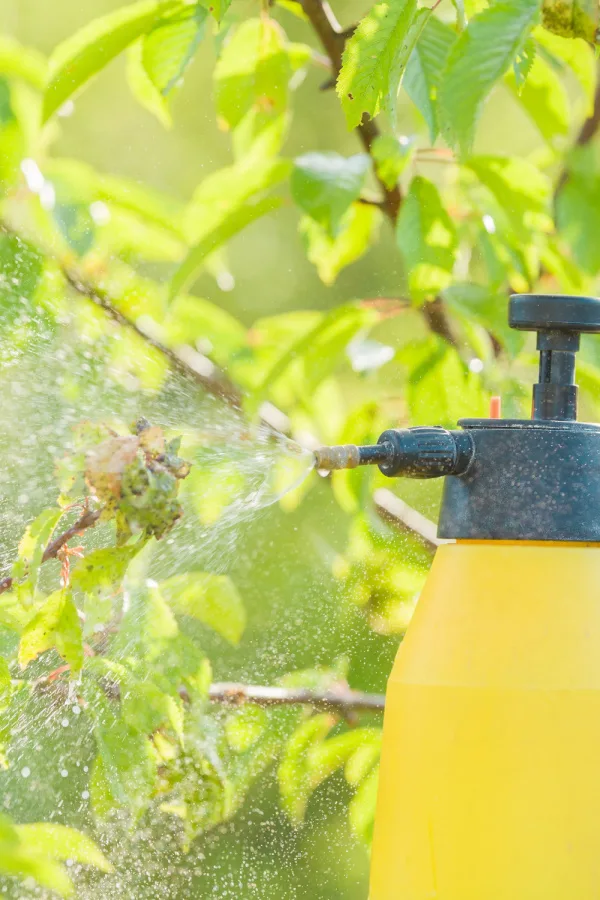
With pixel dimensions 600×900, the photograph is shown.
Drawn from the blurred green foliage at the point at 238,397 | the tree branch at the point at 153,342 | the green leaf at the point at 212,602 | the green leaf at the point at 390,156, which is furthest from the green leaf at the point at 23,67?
the green leaf at the point at 212,602

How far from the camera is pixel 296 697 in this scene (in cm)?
68

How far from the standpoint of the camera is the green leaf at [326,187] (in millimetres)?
560

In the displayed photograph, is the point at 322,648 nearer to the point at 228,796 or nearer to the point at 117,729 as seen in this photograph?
the point at 228,796

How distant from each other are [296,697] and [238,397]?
8.0 inches

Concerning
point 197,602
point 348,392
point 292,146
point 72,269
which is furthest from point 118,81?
point 197,602

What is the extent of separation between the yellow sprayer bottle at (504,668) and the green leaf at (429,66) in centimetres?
15

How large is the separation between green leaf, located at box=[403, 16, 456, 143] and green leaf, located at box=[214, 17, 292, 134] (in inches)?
6.5

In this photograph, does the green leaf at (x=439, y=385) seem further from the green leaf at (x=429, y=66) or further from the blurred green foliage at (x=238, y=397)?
the green leaf at (x=429, y=66)

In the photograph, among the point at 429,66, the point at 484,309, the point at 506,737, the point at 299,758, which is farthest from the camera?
the point at 299,758

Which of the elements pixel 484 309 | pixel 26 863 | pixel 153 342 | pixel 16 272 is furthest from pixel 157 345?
pixel 26 863

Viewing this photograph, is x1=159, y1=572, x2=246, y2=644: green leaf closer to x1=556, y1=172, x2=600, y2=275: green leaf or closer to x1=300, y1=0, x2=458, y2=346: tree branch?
x1=300, y1=0, x2=458, y2=346: tree branch

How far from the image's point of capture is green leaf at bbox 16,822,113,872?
0.56 meters

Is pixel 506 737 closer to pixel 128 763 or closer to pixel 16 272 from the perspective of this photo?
pixel 128 763

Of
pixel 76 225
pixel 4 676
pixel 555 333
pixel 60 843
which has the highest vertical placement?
pixel 76 225
